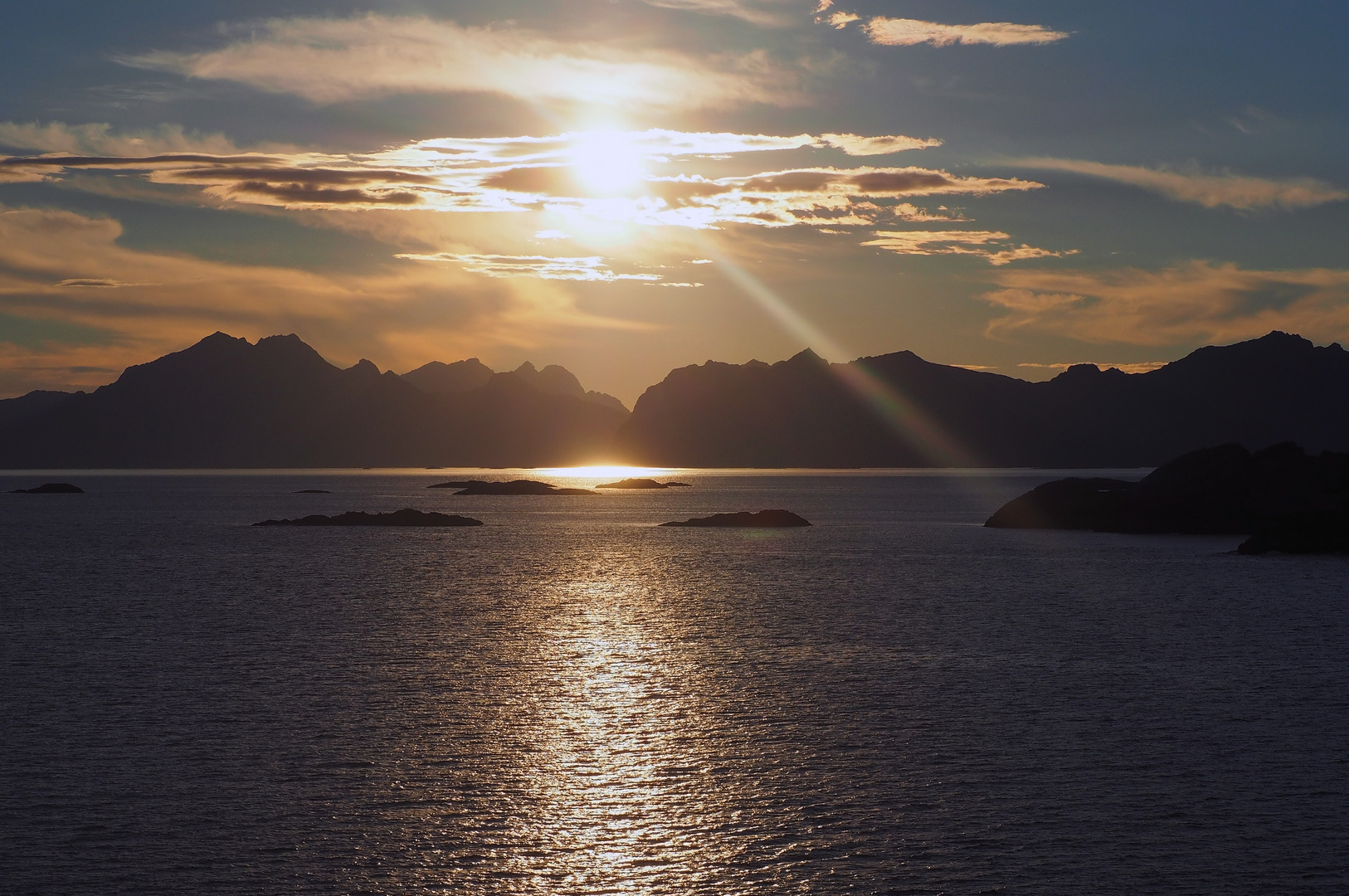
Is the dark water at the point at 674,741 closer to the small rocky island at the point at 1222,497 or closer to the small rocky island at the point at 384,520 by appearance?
the small rocky island at the point at 1222,497

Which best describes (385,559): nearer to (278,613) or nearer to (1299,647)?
(278,613)

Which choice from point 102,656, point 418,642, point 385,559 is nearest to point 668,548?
point 385,559

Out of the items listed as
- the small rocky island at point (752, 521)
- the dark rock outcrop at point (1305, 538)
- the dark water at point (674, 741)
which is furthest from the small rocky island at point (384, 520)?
the dark rock outcrop at point (1305, 538)

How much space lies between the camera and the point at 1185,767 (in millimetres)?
23938

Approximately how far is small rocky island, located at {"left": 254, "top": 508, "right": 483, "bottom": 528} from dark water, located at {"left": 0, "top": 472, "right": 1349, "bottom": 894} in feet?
226

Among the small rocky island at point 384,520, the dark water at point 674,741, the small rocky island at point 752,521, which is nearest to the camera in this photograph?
the dark water at point 674,741

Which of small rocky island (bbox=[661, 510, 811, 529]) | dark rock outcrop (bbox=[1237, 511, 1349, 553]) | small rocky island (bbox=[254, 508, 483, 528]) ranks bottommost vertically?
small rocky island (bbox=[254, 508, 483, 528])

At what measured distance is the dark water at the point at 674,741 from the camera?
58.9ft

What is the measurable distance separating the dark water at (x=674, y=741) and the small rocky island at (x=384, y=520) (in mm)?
68873

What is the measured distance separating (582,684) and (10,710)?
49.3 ft

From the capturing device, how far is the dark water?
17938mm

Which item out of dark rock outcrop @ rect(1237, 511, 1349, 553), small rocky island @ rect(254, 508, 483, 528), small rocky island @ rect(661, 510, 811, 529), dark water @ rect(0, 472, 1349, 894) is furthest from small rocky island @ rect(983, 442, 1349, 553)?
small rocky island @ rect(254, 508, 483, 528)

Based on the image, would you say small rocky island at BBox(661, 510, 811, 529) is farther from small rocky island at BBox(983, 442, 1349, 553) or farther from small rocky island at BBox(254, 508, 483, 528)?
small rocky island at BBox(983, 442, 1349, 553)

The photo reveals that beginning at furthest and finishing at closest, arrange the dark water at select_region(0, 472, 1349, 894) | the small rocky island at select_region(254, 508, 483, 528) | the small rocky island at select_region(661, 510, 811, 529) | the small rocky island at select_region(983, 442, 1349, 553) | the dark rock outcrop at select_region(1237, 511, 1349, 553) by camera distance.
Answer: the small rocky island at select_region(254, 508, 483, 528)
the small rocky island at select_region(661, 510, 811, 529)
the small rocky island at select_region(983, 442, 1349, 553)
the dark rock outcrop at select_region(1237, 511, 1349, 553)
the dark water at select_region(0, 472, 1349, 894)
